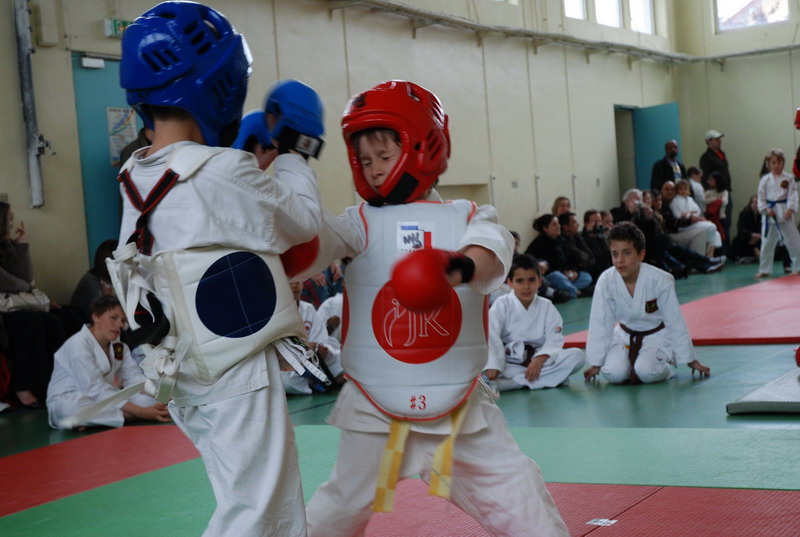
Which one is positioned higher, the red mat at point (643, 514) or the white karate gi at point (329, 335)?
the white karate gi at point (329, 335)

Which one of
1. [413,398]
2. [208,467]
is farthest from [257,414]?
[413,398]

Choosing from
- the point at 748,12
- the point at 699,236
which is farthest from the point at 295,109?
the point at 748,12

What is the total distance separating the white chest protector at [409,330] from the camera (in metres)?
2.35

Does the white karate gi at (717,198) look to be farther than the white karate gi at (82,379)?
Yes

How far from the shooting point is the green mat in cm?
361

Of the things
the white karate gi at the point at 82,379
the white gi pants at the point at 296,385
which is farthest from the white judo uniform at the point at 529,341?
the white karate gi at the point at 82,379

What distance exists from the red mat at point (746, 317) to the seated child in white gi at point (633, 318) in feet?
4.24

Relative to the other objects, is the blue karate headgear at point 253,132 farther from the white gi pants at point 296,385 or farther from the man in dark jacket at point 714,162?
the man in dark jacket at point 714,162

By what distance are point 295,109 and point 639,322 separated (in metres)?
4.64

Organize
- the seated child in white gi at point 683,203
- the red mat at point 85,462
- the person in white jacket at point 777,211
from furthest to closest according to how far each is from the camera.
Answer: the seated child in white gi at point 683,203
the person in white jacket at point 777,211
the red mat at point 85,462

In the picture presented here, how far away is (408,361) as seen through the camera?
2.35 meters

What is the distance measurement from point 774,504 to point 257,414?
2.02 meters

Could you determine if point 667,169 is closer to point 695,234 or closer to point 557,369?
point 695,234

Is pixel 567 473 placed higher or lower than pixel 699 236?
lower
